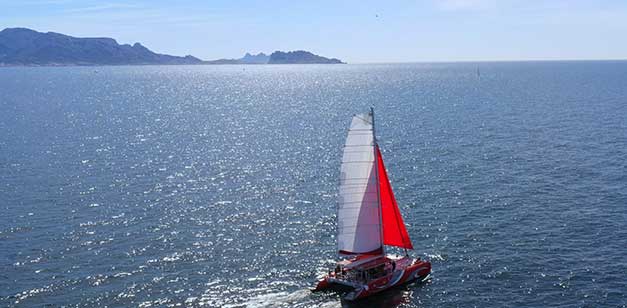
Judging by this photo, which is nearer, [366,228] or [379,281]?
[379,281]

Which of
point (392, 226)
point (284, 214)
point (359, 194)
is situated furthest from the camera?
point (284, 214)

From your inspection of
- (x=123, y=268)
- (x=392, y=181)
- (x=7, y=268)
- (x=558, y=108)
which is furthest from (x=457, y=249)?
(x=558, y=108)

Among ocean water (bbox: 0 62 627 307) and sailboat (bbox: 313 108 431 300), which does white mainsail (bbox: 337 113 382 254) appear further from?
ocean water (bbox: 0 62 627 307)

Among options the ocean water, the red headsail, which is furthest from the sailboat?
A: the ocean water

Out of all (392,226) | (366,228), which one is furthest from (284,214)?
(366,228)

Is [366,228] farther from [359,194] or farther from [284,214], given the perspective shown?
[284,214]

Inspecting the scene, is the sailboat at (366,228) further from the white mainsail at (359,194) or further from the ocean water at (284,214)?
the ocean water at (284,214)
